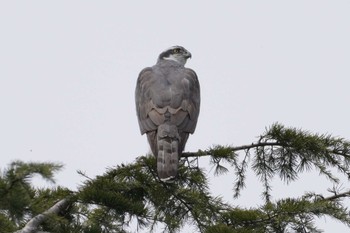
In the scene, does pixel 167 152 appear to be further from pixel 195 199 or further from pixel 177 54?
pixel 177 54

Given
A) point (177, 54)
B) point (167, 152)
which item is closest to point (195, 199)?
point (167, 152)

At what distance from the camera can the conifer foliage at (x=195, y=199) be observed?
574cm

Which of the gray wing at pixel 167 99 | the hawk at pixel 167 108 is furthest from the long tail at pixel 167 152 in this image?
the gray wing at pixel 167 99

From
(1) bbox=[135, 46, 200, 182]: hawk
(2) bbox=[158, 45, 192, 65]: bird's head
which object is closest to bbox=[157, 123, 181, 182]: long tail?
(1) bbox=[135, 46, 200, 182]: hawk

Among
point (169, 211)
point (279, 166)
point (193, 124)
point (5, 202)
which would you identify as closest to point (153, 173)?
point (169, 211)

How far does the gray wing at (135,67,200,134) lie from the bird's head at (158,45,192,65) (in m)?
1.73

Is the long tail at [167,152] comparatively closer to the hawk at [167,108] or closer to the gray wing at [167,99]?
the hawk at [167,108]

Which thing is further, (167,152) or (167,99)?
(167,99)

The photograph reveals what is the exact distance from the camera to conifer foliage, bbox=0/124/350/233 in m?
5.74

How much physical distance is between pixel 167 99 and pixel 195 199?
9.15ft

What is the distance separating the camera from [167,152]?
7.93 meters

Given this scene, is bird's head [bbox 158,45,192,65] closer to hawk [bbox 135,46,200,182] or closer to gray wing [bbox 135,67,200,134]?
hawk [bbox 135,46,200,182]

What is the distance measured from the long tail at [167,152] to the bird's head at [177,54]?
3.57 metres

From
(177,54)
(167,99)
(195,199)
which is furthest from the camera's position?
(177,54)
